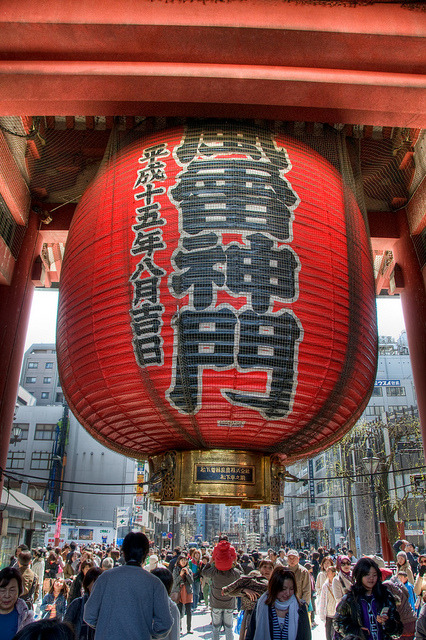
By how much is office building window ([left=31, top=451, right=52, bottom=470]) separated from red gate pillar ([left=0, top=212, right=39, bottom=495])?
28.8 meters

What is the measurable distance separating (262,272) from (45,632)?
211cm

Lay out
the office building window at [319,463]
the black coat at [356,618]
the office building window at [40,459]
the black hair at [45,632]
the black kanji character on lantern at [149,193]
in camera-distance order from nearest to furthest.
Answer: the black hair at [45,632]
the black coat at [356,618]
the black kanji character on lantern at [149,193]
the office building window at [40,459]
the office building window at [319,463]

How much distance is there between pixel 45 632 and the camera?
55.6 inches

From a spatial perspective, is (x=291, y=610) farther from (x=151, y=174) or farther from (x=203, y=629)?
(x=203, y=629)

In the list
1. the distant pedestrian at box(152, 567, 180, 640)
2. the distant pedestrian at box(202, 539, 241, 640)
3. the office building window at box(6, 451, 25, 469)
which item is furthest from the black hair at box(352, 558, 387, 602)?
the office building window at box(6, 451, 25, 469)

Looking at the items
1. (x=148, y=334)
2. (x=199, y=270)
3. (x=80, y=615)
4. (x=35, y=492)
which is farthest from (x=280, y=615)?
(x=35, y=492)

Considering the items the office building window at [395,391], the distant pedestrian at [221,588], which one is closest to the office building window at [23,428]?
the office building window at [395,391]

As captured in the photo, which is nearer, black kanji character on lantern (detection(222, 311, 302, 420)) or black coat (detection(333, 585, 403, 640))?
black coat (detection(333, 585, 403, 640))

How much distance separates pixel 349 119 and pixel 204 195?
6.30 feet

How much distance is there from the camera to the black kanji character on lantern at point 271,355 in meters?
2.90

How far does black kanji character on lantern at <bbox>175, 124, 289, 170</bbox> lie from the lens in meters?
3.55

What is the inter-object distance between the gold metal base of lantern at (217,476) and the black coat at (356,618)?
819 millimetres

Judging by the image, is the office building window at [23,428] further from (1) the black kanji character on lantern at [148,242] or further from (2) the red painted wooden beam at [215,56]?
(1) the black kanji character on lantern at [148,242]

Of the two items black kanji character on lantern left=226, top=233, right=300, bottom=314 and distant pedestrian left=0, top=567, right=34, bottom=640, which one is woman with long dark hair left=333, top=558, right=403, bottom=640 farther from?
distant pedestrian left=0, top=567, right=34, bottom=640
